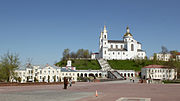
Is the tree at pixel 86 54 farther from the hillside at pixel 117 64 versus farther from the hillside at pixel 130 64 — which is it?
the hillside at pixel 130 64

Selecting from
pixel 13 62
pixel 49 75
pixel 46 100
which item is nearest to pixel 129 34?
pixel 49 75

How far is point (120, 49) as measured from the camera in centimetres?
14000

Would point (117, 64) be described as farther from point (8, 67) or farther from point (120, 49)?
point (8, 67)

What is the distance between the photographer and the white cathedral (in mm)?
136125

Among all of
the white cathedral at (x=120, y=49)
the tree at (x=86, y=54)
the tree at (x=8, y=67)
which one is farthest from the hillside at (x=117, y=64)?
the tree at (x=8, y=67)

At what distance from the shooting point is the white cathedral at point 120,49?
136m

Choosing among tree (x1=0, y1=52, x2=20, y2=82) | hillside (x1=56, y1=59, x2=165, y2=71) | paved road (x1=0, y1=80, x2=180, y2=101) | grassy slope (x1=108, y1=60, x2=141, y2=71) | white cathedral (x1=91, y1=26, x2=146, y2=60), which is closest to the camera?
paved road (x1=0, y1=80, x2=180, y2=101)

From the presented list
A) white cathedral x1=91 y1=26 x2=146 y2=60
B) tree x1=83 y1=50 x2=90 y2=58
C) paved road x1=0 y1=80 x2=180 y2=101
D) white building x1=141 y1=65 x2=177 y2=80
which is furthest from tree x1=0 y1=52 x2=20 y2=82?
tree x1=83 y1=50 x2=90 y2=58

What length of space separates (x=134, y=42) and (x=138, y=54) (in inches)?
301

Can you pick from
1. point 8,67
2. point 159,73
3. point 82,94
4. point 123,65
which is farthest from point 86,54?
point 82,94

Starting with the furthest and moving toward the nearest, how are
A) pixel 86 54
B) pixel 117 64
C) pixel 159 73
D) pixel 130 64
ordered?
1. pixel 86 54
2. pixel 130 64
3. pixel 117 64
4. pixel 159 73

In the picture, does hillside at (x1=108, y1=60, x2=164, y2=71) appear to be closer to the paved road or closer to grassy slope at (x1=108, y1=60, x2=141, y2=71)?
grassy slope at (x1=108, y1=60, x2=141, y2=71)

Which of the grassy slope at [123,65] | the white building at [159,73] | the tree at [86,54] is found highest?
the tree at [86,54]

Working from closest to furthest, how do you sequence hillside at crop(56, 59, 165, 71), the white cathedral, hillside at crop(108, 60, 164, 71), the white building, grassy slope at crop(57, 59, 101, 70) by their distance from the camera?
the white building, hillside at crop(56, 59, 165, 71), hillside at crop(108, 60, 164, 71), grassy slope at crop(57, 59, 101, 70), the white cathedral
